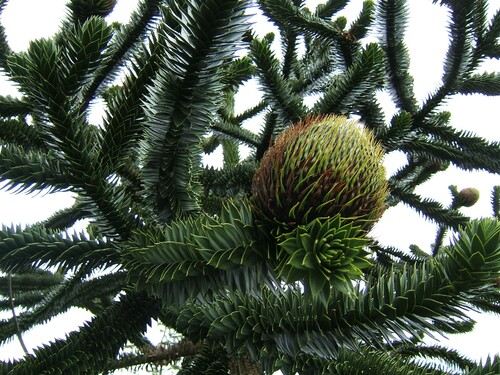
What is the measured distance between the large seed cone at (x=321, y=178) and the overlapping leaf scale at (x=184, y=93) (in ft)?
0.70

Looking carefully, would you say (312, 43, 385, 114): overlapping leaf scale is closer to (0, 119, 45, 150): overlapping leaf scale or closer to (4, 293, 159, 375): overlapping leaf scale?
(4, 293, 159, 375): overlapping leaf scale

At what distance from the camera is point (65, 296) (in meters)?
1.97

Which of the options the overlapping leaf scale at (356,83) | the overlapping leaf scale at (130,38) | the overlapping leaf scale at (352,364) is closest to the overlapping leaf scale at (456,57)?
the overlapping leaf scale at (356,83)

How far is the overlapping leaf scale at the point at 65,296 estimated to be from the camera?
76.9 inches

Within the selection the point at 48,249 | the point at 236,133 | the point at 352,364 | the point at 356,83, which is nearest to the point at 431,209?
the point at 356,83

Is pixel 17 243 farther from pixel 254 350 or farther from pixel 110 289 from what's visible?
pixel 110 289

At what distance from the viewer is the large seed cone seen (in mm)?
940

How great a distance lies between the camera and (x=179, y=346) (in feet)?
6.50

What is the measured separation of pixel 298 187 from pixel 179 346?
1.29m

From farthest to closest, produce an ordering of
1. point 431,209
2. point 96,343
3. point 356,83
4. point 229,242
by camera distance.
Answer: point 431,209, point 356,83, point 96,343, point 229,242

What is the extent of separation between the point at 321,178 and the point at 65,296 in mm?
1451

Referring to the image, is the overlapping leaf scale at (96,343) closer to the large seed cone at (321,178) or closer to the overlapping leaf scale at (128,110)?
the overlapping leaf scale at (128,110)

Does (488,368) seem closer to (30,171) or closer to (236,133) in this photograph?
(30,171)

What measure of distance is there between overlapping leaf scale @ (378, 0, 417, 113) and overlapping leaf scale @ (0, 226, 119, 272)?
182 cm
